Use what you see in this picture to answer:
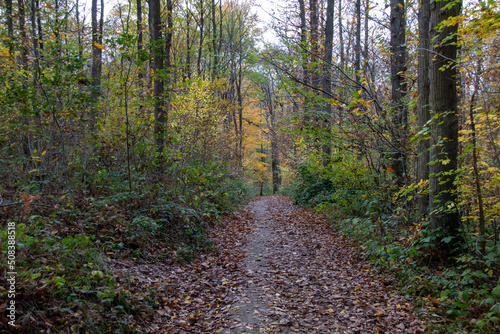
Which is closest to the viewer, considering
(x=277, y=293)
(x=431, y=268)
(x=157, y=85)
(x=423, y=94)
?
(x=431, y=268)

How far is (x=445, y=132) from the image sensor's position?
479cm

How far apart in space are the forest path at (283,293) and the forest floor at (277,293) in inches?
0.5

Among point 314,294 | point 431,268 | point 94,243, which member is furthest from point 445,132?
point 94,243

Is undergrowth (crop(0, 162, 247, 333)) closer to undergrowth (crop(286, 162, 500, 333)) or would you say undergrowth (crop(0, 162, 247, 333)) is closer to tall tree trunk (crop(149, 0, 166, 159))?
tall tree trunk (crop(149, 0, 166, 159))

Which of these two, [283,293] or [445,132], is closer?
[445,132]

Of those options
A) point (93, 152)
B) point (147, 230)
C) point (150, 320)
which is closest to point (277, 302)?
point (150, 320)

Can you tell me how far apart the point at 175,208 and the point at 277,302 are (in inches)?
143

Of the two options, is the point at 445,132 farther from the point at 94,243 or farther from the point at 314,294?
the point at 94,243

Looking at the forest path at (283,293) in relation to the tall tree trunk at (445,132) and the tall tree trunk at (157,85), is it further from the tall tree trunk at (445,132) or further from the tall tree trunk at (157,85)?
the tall tree trunk at (157,85)

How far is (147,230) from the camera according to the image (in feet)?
19.8

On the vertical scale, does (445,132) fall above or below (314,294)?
above

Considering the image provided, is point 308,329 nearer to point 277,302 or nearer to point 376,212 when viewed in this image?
point 277,302

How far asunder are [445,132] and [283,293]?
3.80m

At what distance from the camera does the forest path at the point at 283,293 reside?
12.8 ft
